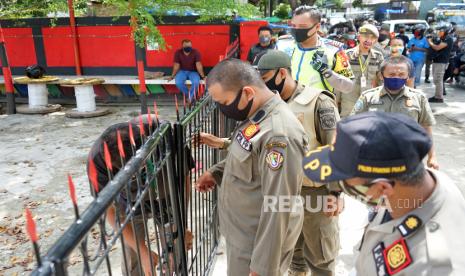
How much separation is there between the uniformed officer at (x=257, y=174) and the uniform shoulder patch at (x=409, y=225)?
0.73 meters

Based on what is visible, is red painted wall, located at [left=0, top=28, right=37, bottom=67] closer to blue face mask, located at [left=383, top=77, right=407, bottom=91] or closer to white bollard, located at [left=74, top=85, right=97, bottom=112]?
white bollard, located at [left=74, top=85, right=97, bottom=112]

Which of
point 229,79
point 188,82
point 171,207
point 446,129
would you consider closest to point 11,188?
point 171,207

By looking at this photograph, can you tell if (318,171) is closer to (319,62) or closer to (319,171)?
(319,171)

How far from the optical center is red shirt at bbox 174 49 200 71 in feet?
29.5

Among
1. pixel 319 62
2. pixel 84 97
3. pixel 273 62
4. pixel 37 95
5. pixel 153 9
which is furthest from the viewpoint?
pixel 37 95

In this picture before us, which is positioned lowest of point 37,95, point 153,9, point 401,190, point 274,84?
point 37,95

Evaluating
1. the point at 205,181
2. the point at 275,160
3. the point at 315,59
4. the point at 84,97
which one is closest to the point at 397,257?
the point at 275,160

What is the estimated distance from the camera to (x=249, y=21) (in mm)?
9250

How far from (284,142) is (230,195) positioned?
19.0 inches

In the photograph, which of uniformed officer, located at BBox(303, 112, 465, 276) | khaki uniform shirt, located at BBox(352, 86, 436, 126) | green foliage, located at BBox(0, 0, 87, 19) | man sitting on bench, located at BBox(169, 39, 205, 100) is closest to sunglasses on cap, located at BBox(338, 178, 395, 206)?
uniformed officer, located at BBox(303, 112, 465, 276)

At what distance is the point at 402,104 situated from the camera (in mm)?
3340

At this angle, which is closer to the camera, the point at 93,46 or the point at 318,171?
the point at 318,171

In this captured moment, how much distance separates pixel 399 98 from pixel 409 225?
2.46 meters

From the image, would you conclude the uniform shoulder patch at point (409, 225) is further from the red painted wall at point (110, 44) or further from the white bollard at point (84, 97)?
the white bollard at point (84, 97)
